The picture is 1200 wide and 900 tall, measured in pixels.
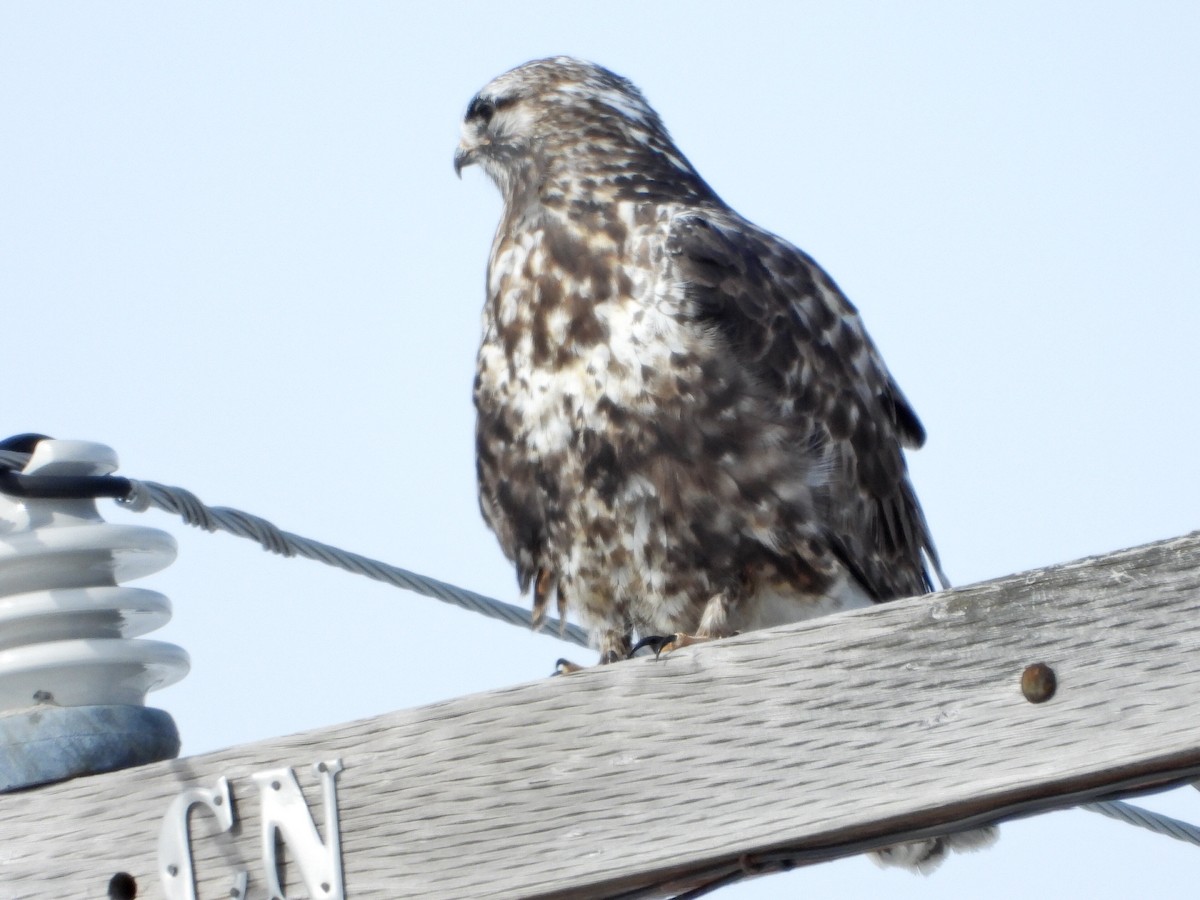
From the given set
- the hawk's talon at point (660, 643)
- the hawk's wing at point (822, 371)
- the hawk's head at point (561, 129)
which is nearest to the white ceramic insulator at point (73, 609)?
the hawk's talon at point (660, 643)

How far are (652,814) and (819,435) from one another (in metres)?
2.05

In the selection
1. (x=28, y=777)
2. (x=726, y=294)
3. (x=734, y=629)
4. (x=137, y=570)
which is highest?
(x=726, y=294)

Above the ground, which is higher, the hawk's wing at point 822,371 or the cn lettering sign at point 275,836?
the hawk's wing at point 822,371

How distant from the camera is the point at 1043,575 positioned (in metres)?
1.77

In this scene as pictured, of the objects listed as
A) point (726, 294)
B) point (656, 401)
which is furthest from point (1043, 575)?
point (726, 294)

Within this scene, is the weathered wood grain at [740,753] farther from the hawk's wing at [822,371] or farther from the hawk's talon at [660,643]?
the hawk's wing at [822,371]

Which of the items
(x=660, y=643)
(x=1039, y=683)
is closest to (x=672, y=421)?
(x=660, y=643)

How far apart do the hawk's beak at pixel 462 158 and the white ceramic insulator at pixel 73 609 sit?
2474 millimetres

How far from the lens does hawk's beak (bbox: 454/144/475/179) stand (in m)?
4.72

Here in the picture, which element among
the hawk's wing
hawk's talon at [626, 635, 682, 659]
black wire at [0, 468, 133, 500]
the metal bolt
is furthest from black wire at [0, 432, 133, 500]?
the hawk's wing

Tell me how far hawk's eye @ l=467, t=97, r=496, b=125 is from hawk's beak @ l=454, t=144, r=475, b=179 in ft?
0.27

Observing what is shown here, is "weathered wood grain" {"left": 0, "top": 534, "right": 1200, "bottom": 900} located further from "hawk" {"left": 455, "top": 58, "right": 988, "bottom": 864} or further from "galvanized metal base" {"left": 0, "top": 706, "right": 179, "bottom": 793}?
"hawk" {"left": 455, "top": 58, "right": 988, "bottom": 864}

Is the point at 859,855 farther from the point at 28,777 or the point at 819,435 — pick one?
the point at 819,435

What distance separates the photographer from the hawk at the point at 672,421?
356cm
